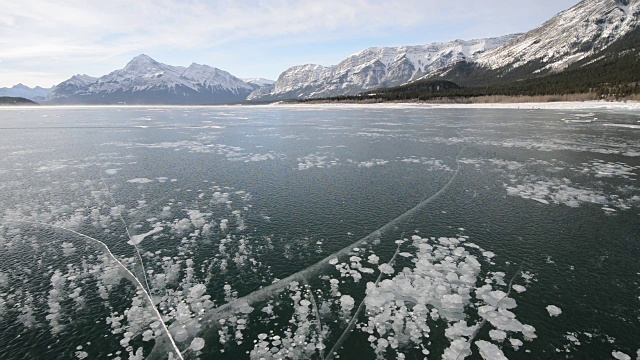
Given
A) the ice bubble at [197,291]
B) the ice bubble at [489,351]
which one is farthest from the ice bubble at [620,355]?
the ice bubble at [197,291]

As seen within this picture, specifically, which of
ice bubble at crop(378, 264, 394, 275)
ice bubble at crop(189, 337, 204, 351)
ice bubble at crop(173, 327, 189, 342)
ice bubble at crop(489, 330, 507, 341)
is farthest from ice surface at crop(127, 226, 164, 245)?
ice bubble at crop(489, 330, 507, 341)

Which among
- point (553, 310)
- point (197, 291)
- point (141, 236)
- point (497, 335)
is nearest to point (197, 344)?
point (197, 291)

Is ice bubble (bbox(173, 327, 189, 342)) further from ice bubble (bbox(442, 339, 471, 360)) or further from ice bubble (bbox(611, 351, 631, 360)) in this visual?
ice bubble (bbox(611, 351, 631, 360))

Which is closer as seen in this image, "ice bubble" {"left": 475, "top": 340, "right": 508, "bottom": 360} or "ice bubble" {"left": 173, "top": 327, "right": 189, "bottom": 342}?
"ice bubble" {"left": 475, "top": 340, "right": 508, "bottom": 360}

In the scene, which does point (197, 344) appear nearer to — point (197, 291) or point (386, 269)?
point (197, 291)

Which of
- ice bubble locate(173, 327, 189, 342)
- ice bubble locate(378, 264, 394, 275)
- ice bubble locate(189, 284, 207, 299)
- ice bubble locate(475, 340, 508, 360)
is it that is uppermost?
ice bubble locate(189, 284, 207, 299)

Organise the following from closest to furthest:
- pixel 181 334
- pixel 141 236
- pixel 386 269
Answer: pixel 181 334, pixel 386 269, pixel 141 236
